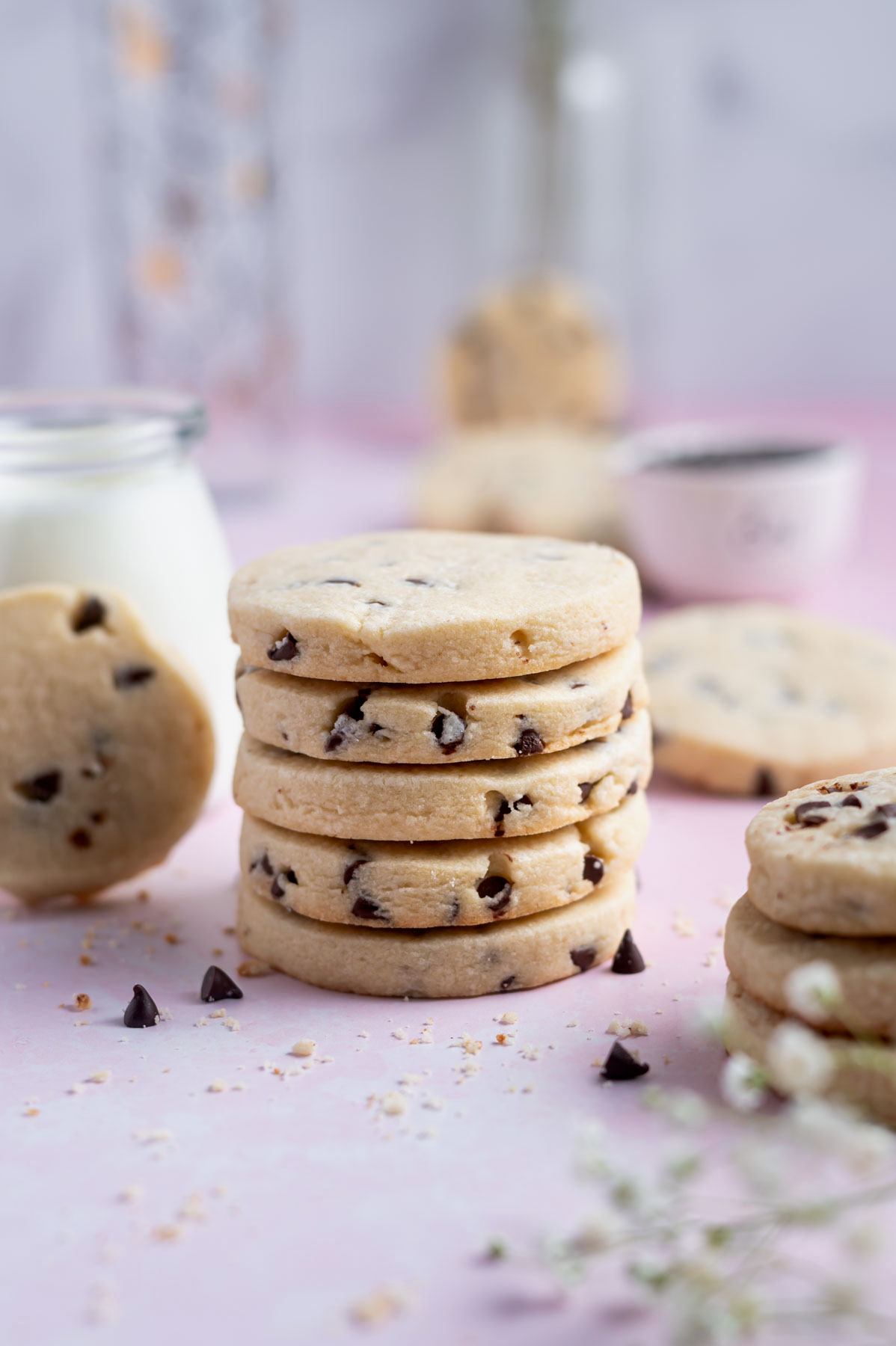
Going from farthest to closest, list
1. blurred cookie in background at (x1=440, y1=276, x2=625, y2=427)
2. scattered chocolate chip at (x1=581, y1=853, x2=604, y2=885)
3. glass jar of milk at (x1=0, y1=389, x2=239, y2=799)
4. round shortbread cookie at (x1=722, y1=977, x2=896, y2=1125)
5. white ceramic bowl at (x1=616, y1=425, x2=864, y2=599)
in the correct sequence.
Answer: blurred cookie in background at (x1=440, y1=276, x2=625, y2=427) < white ceramic bowl at (x1=616, y1=425, x2=864, y2=599) < glass jar of milk at (x1=0, y1=389, x2=239, y2=799) < scattered chocolate chip at (x1=581, y1=853, x2=604, y2=885) < round shortbread cookie at (x1=722, y1=977, x2=896, y2=1125)

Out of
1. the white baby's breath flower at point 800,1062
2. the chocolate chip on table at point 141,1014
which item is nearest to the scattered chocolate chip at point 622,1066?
the white baby's breath flower at point 800,1062

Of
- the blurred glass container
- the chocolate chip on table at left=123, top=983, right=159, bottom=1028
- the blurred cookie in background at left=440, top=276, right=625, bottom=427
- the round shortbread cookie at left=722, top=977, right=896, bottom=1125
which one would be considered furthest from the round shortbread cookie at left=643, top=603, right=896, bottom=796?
the blurred cookie in background at left=440, top=276, right=625, bottom=427

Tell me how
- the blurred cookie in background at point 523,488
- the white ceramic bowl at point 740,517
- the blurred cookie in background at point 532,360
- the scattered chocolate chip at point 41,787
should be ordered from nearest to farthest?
the scattered chocolate chip at point 41,787, the white ceramic bowl at point 740,517, the blurred cookie in background at point 523,488, the blurred cookie in background at point 532,360

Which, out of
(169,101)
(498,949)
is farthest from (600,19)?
(498,949)

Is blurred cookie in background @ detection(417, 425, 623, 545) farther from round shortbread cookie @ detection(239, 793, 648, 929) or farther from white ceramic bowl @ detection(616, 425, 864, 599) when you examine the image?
round shortbread cookie @ detection(239, 793, 648, 929)

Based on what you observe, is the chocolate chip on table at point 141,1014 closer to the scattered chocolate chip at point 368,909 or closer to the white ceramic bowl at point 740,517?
the scattered chocolate chip at point 368,909

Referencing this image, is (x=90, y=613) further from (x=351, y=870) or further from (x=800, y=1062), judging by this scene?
(x=800, y=1062)
